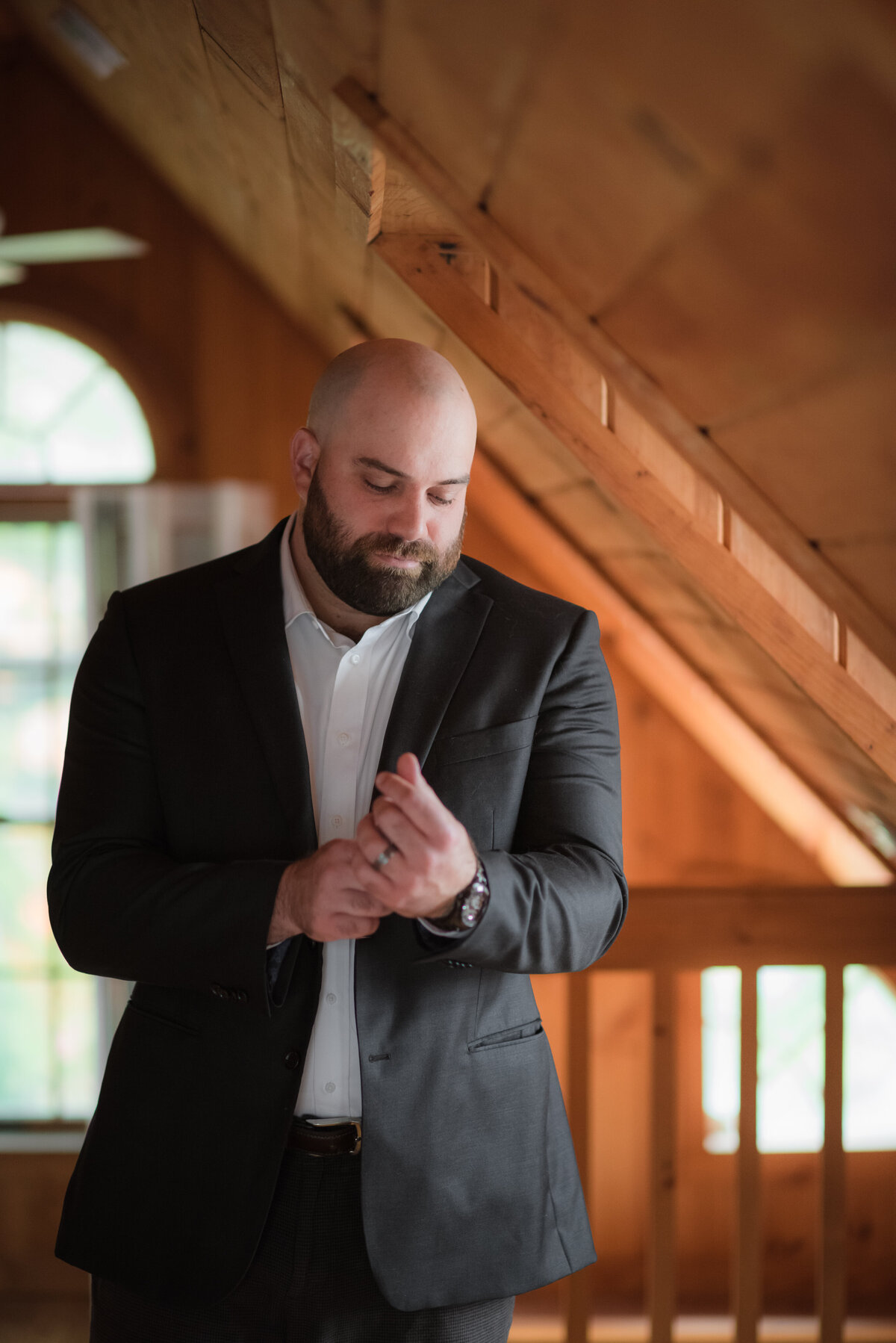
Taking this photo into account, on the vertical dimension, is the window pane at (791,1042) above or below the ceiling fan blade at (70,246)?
below

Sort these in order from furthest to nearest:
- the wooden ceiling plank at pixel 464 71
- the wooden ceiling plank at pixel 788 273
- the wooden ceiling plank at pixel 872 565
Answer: the wooden ceiling plank at pixel 872 565 → the wooden ceiling plank at pixel 464 71 → the wooden ceiling plank at pixel 788 273

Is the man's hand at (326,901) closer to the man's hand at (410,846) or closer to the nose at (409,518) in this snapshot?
the man's hand at (410,846)

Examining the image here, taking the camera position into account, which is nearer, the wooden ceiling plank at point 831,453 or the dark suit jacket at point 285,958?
the wooden ceiling plank at point 831,453

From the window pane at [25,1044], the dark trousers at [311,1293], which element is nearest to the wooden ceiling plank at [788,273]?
the dark trousers at [311,1293]

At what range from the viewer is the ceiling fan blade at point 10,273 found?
3.13m

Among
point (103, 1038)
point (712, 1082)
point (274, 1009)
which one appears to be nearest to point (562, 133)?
point (274, 1009)

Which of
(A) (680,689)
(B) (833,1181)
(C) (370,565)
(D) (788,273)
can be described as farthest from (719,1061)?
(D) (788,273)

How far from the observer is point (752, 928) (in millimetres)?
1812

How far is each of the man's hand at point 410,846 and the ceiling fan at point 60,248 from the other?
280cm

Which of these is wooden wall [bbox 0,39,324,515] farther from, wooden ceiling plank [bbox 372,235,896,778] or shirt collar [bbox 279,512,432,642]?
shirt collar [bbox 279,512,432,642]

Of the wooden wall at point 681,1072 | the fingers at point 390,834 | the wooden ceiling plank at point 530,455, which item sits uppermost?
the wooden ceiling plank at point 530,455

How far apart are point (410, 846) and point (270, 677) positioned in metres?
0.34

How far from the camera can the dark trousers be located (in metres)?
1.08

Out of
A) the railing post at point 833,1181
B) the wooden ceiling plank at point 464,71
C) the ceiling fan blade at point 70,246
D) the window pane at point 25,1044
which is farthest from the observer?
the window pane at point 25,1044
